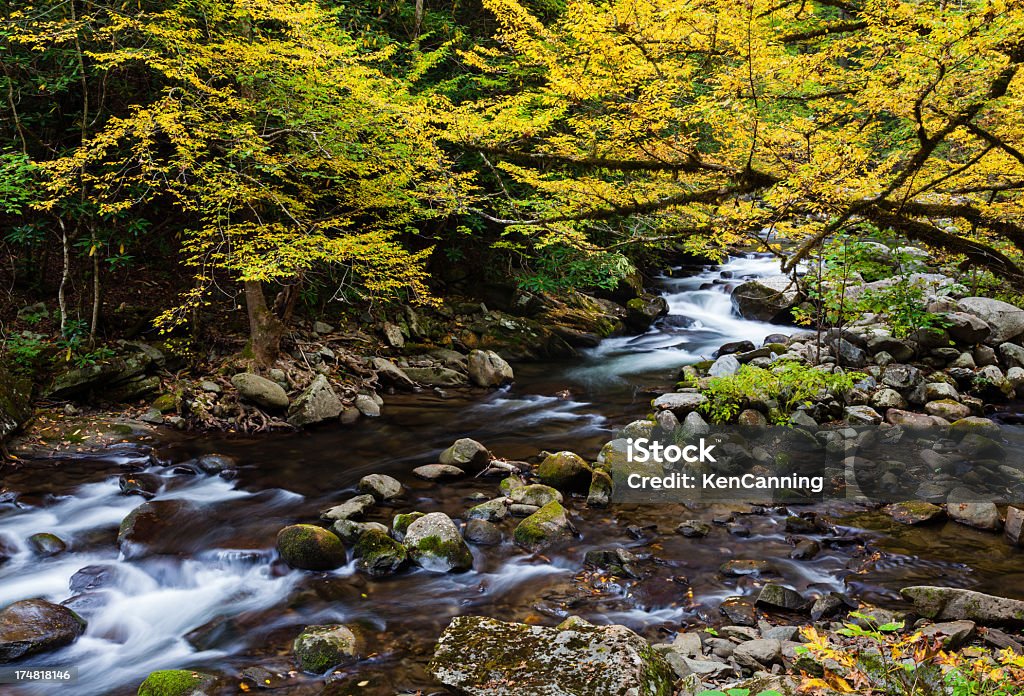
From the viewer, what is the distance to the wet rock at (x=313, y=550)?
5.27 metres

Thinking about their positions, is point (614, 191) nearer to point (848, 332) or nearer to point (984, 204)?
point (984, 204)

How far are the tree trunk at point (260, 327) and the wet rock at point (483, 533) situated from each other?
17.5 feet

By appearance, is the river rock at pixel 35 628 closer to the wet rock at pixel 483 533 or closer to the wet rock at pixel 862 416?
the wet rock at pixel 483 533

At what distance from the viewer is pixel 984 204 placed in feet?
18.9

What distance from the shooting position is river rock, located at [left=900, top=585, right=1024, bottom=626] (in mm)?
4023

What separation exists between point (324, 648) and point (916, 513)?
5.44 meters

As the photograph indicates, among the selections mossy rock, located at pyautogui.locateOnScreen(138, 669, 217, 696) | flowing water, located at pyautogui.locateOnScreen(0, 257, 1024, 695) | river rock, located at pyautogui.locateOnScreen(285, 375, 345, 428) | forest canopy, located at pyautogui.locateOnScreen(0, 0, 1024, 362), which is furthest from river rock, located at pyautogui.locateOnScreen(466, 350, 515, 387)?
mossy rock, located at pyautogui.locateOnScreen(138, 669, 217, 696)

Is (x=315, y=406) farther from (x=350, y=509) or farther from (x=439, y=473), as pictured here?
(x=350, y=509)

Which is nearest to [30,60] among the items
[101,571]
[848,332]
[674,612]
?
[101,571]

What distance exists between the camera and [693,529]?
578 centimetres

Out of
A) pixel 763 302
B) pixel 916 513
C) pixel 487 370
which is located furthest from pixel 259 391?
pixel 763 302

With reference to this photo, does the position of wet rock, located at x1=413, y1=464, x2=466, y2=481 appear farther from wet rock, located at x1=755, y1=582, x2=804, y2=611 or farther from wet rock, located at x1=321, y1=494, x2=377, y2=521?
wet rock, located at x1=755, y1=582, x2=804, y2=611

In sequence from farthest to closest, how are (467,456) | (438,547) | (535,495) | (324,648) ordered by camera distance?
(467,456)
(535,495)
(438,547)
(324,648)

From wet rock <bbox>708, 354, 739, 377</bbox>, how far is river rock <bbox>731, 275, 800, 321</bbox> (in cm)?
457
